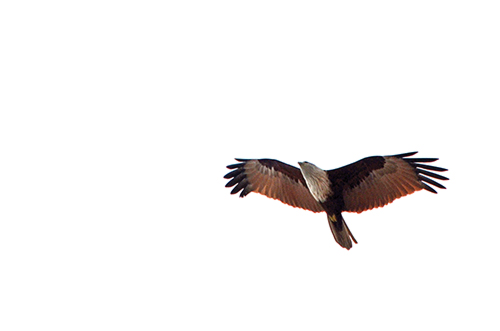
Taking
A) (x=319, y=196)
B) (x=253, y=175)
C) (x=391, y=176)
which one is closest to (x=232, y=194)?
(x=253, y=175)

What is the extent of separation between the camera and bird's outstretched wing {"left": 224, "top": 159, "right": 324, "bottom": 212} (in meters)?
17.9

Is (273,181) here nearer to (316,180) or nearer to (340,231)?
(316,180)

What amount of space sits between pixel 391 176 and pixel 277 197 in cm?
224

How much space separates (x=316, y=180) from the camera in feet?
56.5

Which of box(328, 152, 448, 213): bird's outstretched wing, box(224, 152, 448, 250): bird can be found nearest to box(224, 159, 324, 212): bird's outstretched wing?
box(224, 152, 448, 250): bird

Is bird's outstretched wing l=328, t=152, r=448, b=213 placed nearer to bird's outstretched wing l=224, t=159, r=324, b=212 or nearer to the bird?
the bird

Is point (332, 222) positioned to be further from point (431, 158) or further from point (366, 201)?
point (431, 158)

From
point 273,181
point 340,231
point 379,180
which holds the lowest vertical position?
point 340,231

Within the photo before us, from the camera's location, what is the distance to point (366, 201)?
17516 mm

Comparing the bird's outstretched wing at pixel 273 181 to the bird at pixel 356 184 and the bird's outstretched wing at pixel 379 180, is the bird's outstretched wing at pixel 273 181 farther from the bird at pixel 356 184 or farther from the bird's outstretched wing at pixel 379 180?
the bird's outstretched wing at pixel 379 180

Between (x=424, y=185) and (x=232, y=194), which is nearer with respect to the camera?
(x=424, y=185)

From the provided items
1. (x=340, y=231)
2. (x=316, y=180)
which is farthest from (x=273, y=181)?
(x=340, y=231)

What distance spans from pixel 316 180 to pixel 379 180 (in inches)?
45.9

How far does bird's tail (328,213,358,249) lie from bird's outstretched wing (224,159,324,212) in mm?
365
